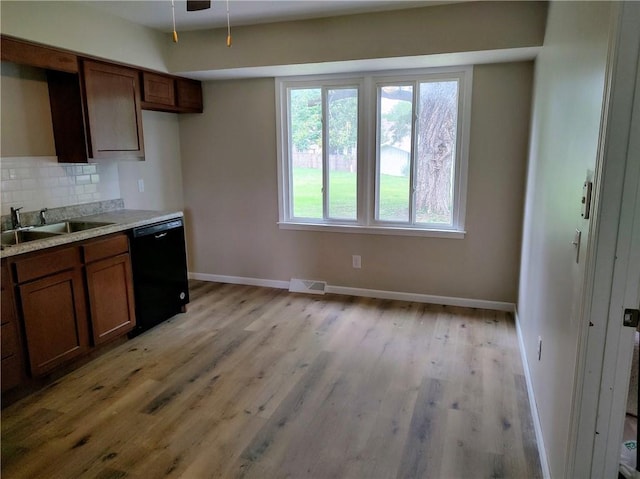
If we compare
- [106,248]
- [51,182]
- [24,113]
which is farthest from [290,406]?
[24,113]

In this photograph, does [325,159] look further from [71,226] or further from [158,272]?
[71,226]

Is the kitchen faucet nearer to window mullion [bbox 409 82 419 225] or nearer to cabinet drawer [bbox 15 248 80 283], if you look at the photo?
cabinet drawer [bbox 15 248 80 283]

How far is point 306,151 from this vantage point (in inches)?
175

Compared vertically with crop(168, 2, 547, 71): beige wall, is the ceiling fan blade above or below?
below

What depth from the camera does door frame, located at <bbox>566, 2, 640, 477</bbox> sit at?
1.29 metres

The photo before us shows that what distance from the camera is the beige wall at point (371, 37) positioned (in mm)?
3100

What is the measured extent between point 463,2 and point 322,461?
313cm

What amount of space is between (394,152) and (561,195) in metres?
2.22

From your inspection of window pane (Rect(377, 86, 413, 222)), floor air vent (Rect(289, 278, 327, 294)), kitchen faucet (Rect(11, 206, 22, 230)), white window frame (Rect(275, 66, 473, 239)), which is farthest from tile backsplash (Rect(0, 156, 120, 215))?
window pane (Rect(377, 86, 413, 222))

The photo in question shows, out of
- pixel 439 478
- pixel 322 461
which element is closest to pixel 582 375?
pixel 439 478

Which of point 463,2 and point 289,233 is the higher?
point 463,2

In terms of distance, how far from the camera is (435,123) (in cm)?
395

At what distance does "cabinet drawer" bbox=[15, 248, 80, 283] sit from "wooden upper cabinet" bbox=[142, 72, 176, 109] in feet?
5.43

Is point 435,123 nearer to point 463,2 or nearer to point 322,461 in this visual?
point 463,2
